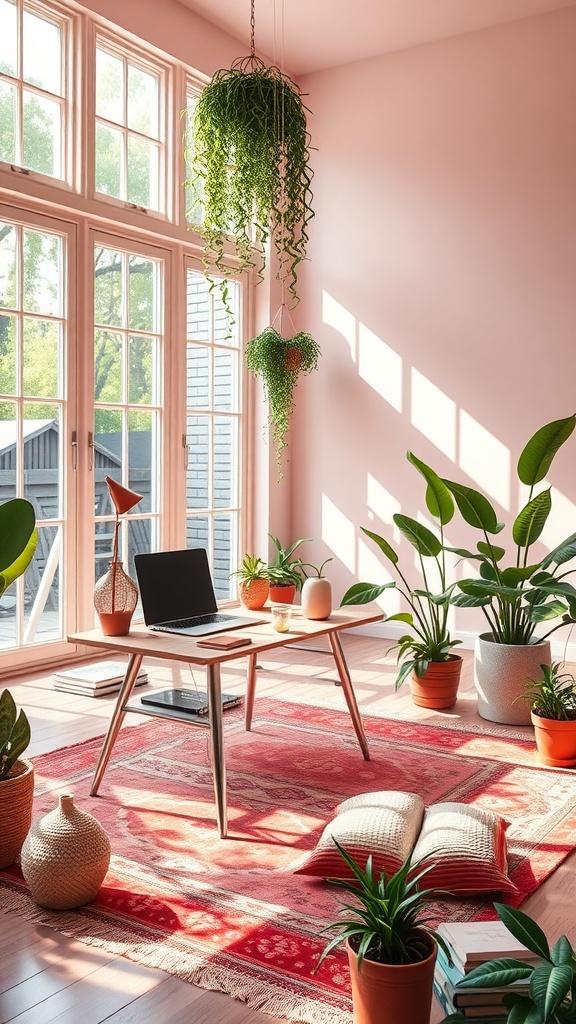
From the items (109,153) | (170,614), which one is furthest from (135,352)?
(170,614)

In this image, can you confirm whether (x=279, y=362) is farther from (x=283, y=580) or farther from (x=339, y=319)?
(x=283, y=580)

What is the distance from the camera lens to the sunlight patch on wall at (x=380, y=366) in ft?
19.5

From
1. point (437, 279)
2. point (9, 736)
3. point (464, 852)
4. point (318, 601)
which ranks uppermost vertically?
point (437, 279)

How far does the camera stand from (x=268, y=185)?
4.05 m

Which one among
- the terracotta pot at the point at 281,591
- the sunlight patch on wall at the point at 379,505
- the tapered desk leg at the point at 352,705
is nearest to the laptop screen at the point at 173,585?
the tapered desk leg at the point at 352,705

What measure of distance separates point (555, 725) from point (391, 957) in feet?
6.19

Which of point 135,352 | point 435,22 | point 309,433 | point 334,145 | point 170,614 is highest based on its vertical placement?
point 435,22

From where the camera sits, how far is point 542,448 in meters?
4.02

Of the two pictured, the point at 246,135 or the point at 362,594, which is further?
the point at 362,594

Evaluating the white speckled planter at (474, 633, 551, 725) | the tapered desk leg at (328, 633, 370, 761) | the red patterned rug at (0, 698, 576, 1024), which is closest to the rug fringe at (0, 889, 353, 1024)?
the red patterned rug at (0, 698, 576, 1024)

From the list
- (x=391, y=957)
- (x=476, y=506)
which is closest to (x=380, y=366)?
(x=476, y=506)

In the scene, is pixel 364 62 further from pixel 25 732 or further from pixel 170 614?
pixel 25 732

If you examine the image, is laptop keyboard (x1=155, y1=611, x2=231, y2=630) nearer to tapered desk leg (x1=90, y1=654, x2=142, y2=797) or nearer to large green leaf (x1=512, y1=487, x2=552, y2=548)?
tapered desk leg (x1=90, y1=654, x2=142, y2=797)

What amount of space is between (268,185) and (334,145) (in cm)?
239
